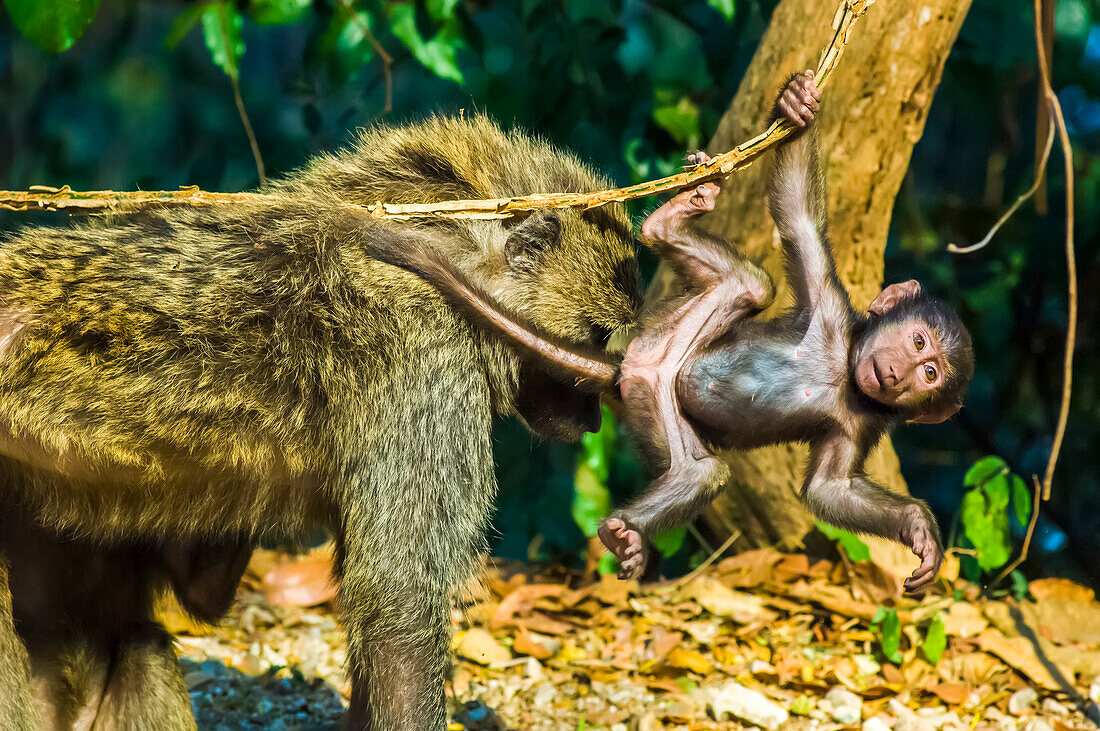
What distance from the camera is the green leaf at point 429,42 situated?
4.26 m

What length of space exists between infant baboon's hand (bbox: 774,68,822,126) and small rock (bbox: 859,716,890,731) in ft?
6.46

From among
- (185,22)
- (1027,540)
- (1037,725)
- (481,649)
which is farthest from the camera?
(185,22)

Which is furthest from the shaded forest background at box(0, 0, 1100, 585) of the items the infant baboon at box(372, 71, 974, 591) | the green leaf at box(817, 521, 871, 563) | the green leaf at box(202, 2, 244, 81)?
the infant baboon at box(372, 71, 974, 591)

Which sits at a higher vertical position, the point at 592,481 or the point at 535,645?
the point at 592,481

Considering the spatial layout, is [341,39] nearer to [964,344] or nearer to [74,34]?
[74,34]

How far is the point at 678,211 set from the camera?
9.70 ft

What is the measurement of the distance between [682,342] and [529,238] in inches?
21.2

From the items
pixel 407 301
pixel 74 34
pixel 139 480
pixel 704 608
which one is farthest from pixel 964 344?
pixel 74 34

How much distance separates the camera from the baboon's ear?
3049mm

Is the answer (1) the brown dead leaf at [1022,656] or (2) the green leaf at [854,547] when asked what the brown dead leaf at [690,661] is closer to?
(2) the green leaf at [854,547]

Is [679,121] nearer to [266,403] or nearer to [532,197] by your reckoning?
[532,197]

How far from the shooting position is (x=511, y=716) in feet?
12.3

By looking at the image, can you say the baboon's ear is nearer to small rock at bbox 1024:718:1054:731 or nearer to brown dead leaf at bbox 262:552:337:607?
brown dead leaf at bbox 262:552:337:607

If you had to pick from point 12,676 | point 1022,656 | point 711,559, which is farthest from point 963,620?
point 12,676
